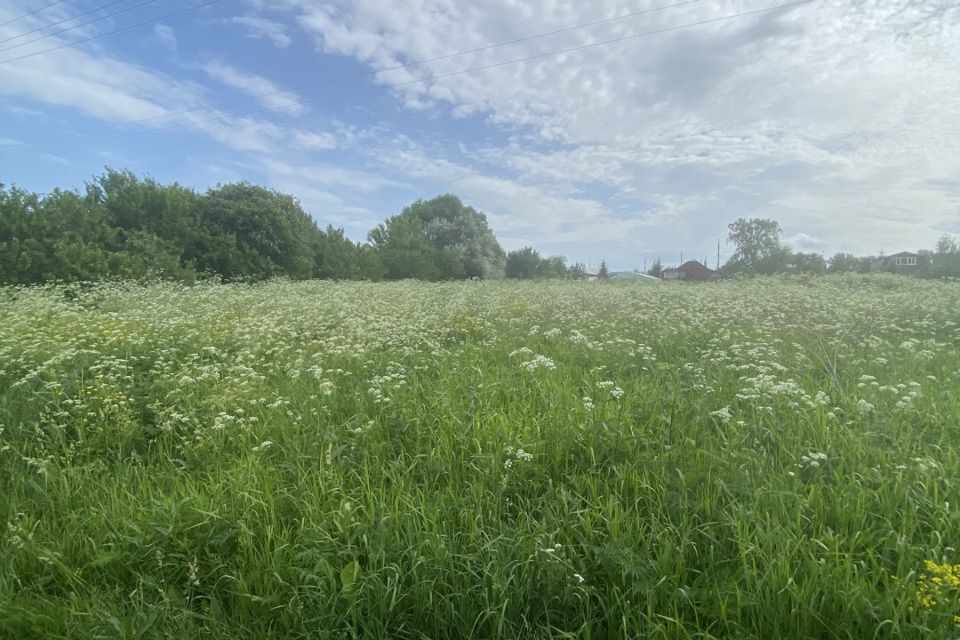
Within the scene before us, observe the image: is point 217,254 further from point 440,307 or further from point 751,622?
point 751,622

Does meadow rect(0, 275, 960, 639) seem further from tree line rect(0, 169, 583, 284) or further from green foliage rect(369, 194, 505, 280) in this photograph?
green foliage rect(369, 194, 505, 280)

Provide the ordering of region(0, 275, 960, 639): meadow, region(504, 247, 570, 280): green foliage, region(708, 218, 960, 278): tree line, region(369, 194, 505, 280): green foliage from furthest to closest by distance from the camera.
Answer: region(504, 247, 570, 280): green foliage < region(369, 194, 505, 280): green foliage < region(708, 218, 960, 278): tree line < region(0, 275, 960, 639): meadow

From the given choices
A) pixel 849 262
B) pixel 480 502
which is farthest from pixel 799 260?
pixel 480 502

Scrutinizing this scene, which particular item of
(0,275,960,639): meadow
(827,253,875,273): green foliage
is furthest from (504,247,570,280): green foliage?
(0,275,960,639): meadow

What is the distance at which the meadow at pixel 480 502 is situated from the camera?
1977mm

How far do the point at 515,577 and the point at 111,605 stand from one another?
195cm

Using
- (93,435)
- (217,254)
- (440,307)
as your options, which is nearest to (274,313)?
(440,307)

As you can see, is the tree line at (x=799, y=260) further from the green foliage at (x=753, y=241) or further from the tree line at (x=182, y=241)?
the tree line at (x=182, y=241)

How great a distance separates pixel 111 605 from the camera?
2.13 meters

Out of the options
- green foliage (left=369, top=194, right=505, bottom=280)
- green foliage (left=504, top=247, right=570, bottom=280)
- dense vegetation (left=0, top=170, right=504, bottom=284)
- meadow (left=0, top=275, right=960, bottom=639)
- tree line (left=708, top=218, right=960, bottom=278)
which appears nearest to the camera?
meadow (left=0, top=275, right=960, bottom=639)

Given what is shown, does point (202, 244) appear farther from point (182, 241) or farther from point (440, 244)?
point (440, 244)

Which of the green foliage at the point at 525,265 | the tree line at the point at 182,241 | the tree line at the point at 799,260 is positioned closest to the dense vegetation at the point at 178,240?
the tree line at the point at 182,241

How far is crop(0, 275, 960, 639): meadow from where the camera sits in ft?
6.48

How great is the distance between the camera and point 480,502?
8.67ft
